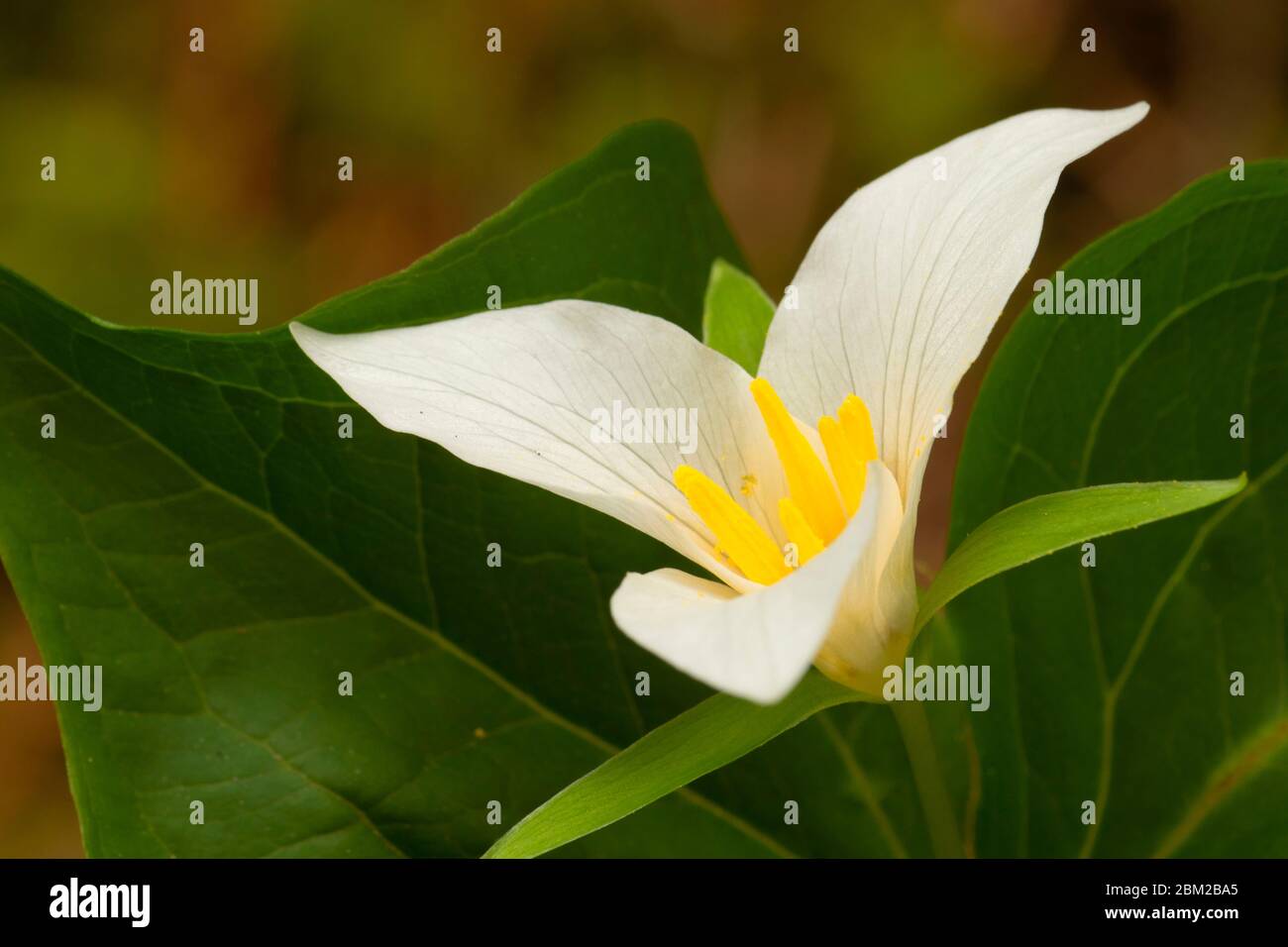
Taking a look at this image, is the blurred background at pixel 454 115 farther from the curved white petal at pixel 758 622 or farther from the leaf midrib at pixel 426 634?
the curved white petal at pixel 758 622


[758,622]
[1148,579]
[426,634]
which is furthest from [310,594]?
[1148,579]

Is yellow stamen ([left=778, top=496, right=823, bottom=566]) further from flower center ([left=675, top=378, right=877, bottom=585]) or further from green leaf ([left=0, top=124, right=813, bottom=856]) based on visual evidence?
green leaf ([left=0, top=124, right=813, bottom=856])

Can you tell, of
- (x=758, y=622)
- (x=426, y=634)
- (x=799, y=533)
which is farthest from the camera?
(x=426, y=634)

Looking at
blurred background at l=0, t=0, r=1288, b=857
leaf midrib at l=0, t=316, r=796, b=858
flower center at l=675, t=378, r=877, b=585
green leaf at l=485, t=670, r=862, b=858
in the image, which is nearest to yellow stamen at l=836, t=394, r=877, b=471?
flower center at l=675, t=378, r=877, b=585

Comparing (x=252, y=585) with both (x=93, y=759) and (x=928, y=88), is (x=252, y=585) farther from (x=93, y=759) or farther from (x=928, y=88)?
(x=928, y=88)

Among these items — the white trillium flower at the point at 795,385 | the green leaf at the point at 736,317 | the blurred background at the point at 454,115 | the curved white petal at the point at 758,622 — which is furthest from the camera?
the blurred background at the point at 454,115

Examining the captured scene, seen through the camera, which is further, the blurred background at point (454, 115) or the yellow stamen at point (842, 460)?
the blurred background at point (454, 115)

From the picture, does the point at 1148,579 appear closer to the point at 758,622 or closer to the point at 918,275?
the point at 918,275

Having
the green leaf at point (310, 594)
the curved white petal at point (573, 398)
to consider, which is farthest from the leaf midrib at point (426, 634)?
the curved white petal at point (573, 398)
